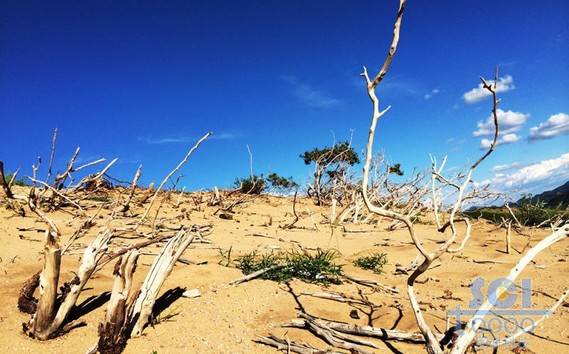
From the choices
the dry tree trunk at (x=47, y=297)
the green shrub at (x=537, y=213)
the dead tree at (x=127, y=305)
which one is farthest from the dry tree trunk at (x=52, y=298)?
the green shrub at (x=537, y=213)

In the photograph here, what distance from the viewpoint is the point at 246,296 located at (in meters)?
3.67

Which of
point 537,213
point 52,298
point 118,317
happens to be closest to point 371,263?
point 118,317

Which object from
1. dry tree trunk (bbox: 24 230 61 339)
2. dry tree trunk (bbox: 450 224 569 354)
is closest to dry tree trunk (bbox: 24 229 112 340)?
dry tree trunk (bbox: 24 230 61 339)

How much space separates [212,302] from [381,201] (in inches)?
368

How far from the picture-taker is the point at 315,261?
14.6ft

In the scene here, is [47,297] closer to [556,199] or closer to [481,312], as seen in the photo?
[481,312]

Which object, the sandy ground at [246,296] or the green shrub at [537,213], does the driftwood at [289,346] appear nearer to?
the sandy ground at [246,296]

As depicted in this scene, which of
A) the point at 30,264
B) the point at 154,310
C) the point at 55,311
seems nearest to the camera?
the point at 55,311

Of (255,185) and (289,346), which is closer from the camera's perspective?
(289,346)

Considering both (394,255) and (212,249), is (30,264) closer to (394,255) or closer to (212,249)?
(212,249)

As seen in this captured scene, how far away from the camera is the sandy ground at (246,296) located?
2859 millimetres

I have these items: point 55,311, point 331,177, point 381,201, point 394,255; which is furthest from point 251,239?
point 331,177

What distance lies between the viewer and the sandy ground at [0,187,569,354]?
286cm

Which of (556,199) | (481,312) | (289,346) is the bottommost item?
(289,346)
